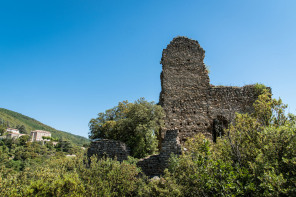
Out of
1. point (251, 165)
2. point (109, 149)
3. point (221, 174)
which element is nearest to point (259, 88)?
point (251, 165)

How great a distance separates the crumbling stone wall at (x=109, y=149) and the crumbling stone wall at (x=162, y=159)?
123 centimetres

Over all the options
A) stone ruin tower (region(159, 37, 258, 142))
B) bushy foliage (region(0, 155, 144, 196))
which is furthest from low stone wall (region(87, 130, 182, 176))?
stone ruin tower (region(159, 37, 258, 142))

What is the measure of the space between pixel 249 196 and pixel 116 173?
4.72 metres

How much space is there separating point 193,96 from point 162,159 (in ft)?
21.0

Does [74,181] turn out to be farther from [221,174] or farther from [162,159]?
[162,159]

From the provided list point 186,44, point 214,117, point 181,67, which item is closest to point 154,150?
point 214,117

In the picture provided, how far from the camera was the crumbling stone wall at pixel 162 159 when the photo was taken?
33.8 ft

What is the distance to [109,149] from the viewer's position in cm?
1140

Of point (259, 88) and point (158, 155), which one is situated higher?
point (259, 88)

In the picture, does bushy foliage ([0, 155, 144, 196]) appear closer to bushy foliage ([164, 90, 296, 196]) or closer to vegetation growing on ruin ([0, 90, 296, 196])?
vegetation growing on ruin ([0, 90, 296, 196])

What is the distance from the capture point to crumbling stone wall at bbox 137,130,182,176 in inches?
406

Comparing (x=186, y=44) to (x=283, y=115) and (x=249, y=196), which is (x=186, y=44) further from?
(x=249, y=196)

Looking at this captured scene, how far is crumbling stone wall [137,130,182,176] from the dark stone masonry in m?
2.79

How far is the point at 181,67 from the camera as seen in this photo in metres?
15.7
